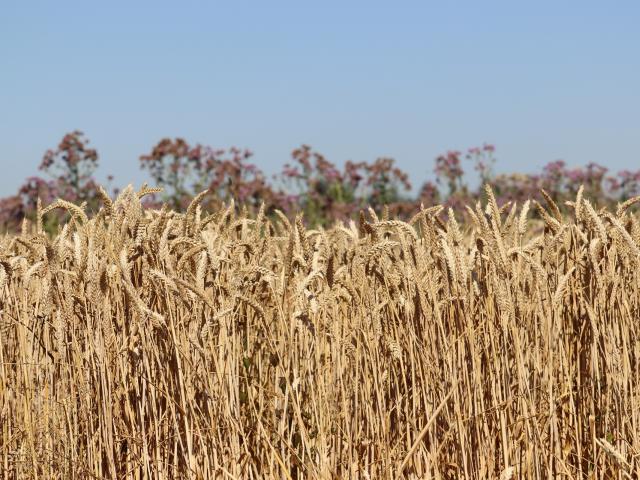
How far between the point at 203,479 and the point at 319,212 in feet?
29.0

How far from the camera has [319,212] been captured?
1127 centimetres

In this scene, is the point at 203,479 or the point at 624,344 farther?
the point at 624,344

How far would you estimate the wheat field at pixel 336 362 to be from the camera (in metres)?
2.44

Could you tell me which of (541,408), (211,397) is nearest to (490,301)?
(541,408)

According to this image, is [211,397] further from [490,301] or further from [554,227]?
[554,227]

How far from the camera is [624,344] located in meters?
2.74

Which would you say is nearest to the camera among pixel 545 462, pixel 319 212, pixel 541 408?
pixel 545 462

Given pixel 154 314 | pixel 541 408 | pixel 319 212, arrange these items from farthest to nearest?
pixel 319 212 < pixel 541 408 < pixel 154 314

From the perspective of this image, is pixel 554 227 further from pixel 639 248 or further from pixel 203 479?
pixel 203 479

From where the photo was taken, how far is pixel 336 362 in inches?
105

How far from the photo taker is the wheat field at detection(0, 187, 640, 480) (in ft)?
8.00

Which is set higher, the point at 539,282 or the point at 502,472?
the point at 539,282

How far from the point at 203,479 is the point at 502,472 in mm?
750

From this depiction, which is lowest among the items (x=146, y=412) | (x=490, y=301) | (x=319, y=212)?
(x=146, y=412)
